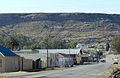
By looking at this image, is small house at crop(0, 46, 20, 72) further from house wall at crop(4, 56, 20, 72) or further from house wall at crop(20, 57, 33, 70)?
house wall at crop(20, 57, 33, 70)

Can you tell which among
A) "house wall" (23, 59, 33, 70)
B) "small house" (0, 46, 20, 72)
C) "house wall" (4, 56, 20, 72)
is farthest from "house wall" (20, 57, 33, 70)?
"house wall" (4, 56, 20, 72)

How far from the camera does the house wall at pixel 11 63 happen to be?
48.6 m

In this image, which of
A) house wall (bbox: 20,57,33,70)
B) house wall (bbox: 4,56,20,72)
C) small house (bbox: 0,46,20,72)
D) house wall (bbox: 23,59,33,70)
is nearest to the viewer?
small house (bbox: 0,46,20,72)

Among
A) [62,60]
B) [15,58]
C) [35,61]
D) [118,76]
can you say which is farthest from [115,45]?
[118,76]

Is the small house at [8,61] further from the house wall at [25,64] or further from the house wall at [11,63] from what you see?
the house wall at [25,64]

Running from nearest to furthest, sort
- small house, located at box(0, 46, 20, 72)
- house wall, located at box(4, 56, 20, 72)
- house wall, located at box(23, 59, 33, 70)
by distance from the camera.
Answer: small house, located at box(0, 46, 20, 72) → house wall, located at box(4, 56, 20, 72) → house wall, located at box(23, 59, 33, 70)

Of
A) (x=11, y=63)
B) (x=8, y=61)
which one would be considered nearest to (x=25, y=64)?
(x=11, y=63)

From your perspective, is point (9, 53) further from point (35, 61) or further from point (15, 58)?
point (35, 61)

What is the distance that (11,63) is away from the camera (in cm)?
4988

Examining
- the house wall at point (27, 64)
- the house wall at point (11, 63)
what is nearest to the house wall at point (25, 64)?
the house wall at point (27, 64)

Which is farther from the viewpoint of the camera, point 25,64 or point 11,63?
point 25,64

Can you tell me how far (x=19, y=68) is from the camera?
52.3 m

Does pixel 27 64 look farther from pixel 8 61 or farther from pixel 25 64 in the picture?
pixel 8 61

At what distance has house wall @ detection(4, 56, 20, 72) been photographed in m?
48.6
